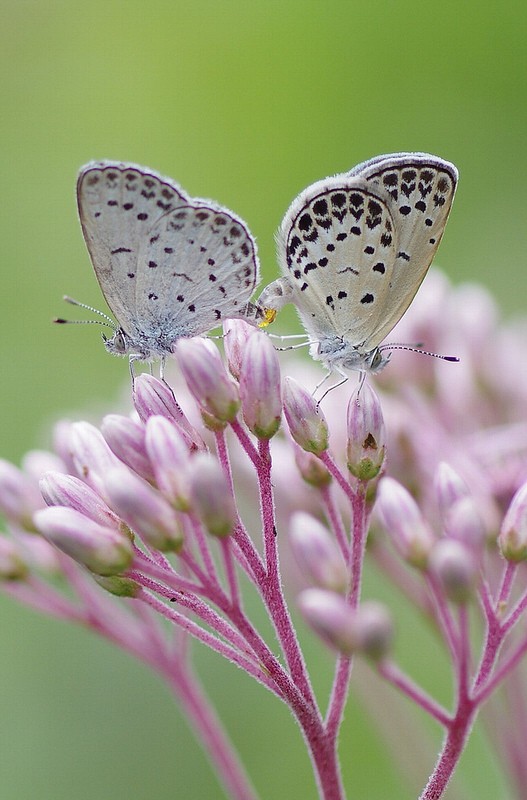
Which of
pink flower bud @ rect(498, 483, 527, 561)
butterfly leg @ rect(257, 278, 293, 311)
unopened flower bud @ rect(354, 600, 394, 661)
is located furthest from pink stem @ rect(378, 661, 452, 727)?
butterfly leg @ rect(257, 278, 293, 311)

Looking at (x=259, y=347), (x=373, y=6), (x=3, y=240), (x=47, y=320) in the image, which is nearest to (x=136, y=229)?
(x=259, y=347)

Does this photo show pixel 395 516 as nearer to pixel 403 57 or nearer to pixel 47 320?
pixel 47 320

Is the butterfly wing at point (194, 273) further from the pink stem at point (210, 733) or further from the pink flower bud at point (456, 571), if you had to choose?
the pink flower bud at point (456, 571)

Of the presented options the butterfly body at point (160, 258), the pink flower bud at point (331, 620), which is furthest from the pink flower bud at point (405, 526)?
the butterfly body at point (160, 258)

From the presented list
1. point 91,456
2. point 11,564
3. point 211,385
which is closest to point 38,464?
point 11,564

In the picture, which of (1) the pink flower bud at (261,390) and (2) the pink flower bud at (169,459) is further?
(1) the pink flower bud at (261,390)

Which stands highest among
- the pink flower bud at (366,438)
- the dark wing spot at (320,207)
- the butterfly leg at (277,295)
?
the dark wing spot at (320,207)
